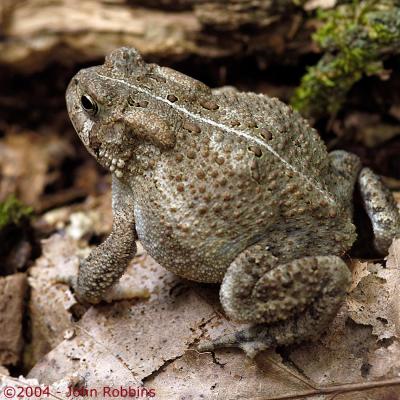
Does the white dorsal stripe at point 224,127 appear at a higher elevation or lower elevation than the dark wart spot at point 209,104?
lower

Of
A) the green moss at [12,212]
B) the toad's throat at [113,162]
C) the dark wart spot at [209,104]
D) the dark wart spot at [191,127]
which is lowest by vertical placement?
the green moss at [12,212]

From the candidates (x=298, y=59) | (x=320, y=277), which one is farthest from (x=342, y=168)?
(x=298, y=59)

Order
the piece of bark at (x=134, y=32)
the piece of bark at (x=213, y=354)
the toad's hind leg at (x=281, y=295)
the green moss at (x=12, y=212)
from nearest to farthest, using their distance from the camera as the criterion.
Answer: the toad's hind leg at (x=281, y=295), the piece of bark at (x=213, y=354), the green moss at (x=12, y=212), the piece of bark at (x=134, y=32)

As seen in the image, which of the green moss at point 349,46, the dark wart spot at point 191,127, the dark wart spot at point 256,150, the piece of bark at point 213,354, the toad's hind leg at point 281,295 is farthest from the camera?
the green moss at point 349,46

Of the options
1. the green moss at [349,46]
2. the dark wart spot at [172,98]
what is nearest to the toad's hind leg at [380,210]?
the green moss at [349,46]

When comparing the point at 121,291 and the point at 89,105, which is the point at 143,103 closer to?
the point at 89,105

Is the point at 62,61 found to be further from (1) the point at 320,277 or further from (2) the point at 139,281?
(1) the point at 320,277

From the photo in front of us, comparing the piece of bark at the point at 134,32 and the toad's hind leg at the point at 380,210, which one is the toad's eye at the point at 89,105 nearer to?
the piece of bark at the point at 134,32
